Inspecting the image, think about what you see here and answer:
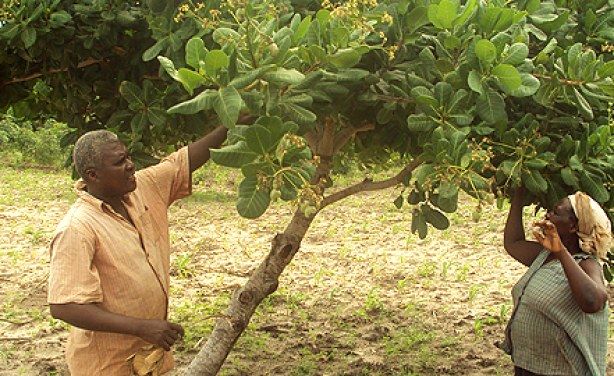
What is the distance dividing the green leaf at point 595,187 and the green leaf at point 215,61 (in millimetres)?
1540

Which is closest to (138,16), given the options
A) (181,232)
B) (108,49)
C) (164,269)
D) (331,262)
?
(108,49)

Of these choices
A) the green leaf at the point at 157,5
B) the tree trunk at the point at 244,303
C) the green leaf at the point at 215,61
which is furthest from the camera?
the tree trunk at the point at 244,303

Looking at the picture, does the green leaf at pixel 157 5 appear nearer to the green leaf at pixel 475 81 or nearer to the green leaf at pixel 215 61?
the green leaf at pixel 215 61

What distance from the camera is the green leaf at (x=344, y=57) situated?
2.85 m

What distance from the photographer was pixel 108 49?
4.12m

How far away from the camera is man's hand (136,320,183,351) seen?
9.82ft

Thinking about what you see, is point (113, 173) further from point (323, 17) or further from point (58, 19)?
point (58, 19)

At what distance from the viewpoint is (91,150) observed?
3.08m

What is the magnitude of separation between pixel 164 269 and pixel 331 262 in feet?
16.5

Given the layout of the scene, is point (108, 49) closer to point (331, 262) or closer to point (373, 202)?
point (331, 262)

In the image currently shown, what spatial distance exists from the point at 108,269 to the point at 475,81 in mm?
1394

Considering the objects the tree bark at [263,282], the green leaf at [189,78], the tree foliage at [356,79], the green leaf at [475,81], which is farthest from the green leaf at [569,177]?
the green leaf at [189,78]

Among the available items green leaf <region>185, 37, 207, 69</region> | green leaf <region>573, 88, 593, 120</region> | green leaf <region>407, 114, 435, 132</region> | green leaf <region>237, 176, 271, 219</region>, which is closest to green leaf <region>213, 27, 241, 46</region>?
green leaf <region>185, 37, 207, 69</region>

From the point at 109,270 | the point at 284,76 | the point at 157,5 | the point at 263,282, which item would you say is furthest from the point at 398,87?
the point at 263,282
